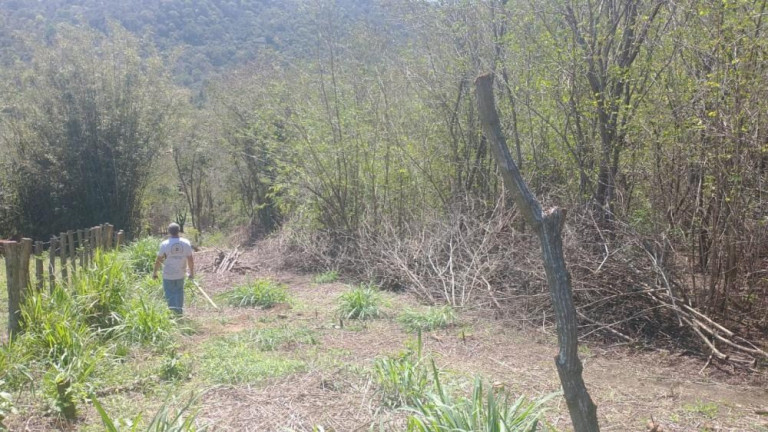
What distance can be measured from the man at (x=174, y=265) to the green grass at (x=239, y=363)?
1234 mm

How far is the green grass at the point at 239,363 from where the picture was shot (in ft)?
17.9

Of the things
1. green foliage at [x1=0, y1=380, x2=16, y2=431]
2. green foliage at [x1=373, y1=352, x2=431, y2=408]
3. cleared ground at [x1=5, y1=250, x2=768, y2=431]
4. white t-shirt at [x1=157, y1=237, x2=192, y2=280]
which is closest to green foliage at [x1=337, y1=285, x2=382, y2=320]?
cleared ground at [x1=5, y1=250, x2=768, y2=431]

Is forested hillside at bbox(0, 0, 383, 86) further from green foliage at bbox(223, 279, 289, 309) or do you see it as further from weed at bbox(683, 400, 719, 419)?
weed at bbox(683, 400, 719, 419)

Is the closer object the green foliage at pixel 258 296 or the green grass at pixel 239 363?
the green grass at pixel 239 363

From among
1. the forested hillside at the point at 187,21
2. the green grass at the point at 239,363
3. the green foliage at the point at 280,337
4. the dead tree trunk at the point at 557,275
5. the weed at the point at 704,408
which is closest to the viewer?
the dead tree trunk at the point at 557,275

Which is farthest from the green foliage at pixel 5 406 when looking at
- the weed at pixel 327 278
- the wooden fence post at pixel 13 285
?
the weed at pixel 327 278

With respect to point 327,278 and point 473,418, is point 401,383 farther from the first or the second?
point 327,278

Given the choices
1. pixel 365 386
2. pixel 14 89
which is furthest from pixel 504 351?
pixel 14 89

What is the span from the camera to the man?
309 inches

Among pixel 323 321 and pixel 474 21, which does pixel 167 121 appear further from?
pixel 323 321

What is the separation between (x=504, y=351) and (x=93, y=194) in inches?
615

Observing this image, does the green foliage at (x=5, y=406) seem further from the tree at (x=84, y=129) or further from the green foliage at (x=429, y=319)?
the tree at (x=84, y=129)

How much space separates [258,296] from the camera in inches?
373

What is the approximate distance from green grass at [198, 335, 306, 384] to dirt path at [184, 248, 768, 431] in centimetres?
18
